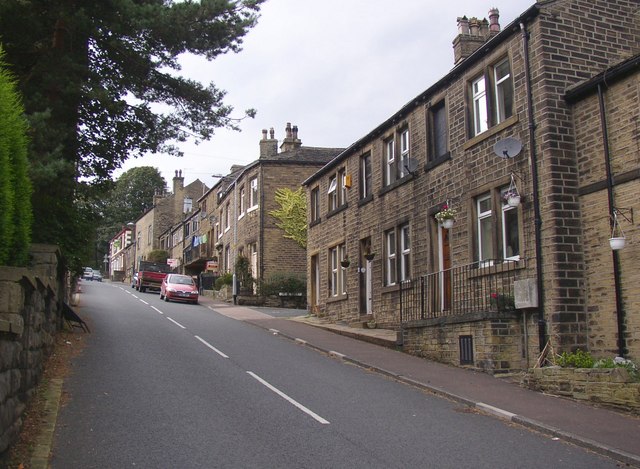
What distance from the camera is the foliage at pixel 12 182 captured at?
22.5ft

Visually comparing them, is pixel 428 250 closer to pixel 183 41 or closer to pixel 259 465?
pixel 183 41

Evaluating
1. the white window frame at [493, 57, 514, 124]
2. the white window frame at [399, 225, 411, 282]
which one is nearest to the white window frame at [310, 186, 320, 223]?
the white window frame at [399, 225, 411, 282]

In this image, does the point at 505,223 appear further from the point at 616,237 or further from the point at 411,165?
the point at 411,165

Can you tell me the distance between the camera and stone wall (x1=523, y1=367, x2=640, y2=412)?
10.1m

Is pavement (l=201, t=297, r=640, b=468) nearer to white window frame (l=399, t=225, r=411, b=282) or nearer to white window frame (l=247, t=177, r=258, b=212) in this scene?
white window frame (l=399, t=225, r=411, b=282)

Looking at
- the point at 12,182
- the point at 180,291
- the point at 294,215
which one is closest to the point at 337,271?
the point at 294,215

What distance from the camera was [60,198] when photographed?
15172mm

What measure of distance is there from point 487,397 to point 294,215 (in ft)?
81.1

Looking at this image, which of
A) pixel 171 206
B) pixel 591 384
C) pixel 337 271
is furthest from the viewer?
pixel 171 206

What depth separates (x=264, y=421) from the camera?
898cm

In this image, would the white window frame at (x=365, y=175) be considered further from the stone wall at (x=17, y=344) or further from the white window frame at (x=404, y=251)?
the stone wall at (x=17, y=344)

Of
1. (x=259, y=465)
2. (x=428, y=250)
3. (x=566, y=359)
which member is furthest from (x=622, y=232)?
(x=259, y=465)

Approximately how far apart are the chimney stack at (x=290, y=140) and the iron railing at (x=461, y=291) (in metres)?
22.0

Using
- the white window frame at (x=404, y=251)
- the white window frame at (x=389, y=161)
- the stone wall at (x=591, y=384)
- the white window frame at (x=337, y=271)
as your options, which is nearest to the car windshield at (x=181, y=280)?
the white window frame at (x=337, y=271)
